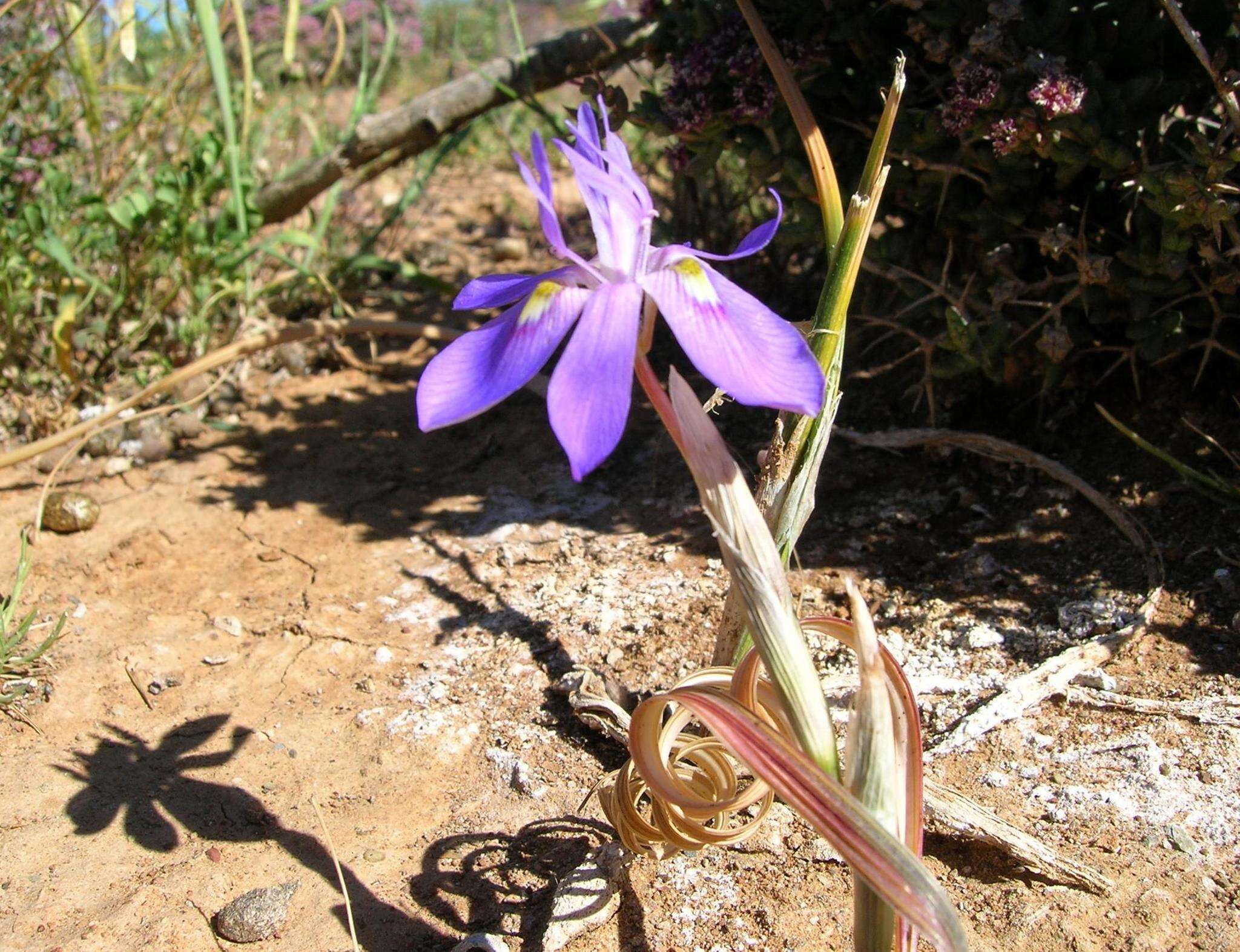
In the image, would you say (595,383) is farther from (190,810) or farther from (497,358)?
(190,810)

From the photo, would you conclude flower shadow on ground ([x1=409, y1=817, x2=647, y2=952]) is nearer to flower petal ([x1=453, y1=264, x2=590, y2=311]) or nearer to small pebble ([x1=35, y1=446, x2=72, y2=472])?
flower petal ([x1=453, y1=264, x2=590, y2=311])

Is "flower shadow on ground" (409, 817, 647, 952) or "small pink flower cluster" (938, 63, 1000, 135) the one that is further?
"small pink flower cluster" (938, 63, 1000, 135)

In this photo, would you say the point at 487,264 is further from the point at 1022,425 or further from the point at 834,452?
the point at 1022,425

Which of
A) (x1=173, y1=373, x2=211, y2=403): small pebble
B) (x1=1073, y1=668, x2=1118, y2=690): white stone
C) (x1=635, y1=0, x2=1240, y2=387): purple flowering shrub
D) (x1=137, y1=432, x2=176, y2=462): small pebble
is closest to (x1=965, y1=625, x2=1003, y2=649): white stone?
(x1=1073, y1=668, x2=1118, y2=690): white stone

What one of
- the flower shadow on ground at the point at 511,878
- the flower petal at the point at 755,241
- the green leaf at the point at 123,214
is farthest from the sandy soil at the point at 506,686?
the flower petal at the point at 755,241

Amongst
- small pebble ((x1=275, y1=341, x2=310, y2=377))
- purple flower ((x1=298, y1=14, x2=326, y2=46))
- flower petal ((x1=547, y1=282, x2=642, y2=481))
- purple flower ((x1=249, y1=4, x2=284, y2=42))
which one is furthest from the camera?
purple flower ((x1=298, y1=14, x2=326, y2=46))

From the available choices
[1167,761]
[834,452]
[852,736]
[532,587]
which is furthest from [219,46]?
[1167,761]
